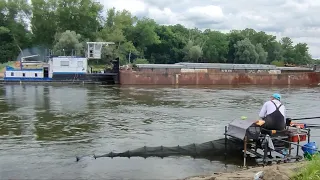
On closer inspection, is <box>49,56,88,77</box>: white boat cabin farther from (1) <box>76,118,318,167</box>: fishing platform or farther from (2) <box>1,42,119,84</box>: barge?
(1) <box>76,118,318,167</box>: fishing platform

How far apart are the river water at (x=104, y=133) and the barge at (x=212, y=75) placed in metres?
22.3

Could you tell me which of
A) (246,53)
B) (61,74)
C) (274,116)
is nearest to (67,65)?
(61,74)

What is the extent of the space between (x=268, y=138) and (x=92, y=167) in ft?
18.9

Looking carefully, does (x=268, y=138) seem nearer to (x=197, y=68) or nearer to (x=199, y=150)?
(x=199, y=150)

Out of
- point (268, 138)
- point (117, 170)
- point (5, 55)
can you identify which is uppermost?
point (5, 55)

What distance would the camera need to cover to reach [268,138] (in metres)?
11.5

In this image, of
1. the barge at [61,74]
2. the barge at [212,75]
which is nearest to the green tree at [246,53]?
the barge at [212,75]

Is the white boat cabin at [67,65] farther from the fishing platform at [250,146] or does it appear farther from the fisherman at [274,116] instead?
the fisherman at [274,116]

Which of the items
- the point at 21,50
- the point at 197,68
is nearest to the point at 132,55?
the point at 21,50

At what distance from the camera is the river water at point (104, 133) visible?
12.1 m

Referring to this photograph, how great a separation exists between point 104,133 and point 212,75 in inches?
1619

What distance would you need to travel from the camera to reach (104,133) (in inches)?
722

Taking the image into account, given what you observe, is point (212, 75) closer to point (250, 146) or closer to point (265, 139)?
point (250, 146)

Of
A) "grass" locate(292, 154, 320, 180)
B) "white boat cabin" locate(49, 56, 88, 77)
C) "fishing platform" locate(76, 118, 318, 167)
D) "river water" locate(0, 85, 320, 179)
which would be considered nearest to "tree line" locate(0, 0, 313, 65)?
"white boat cabin" locate(49, 56, 88, 77)
